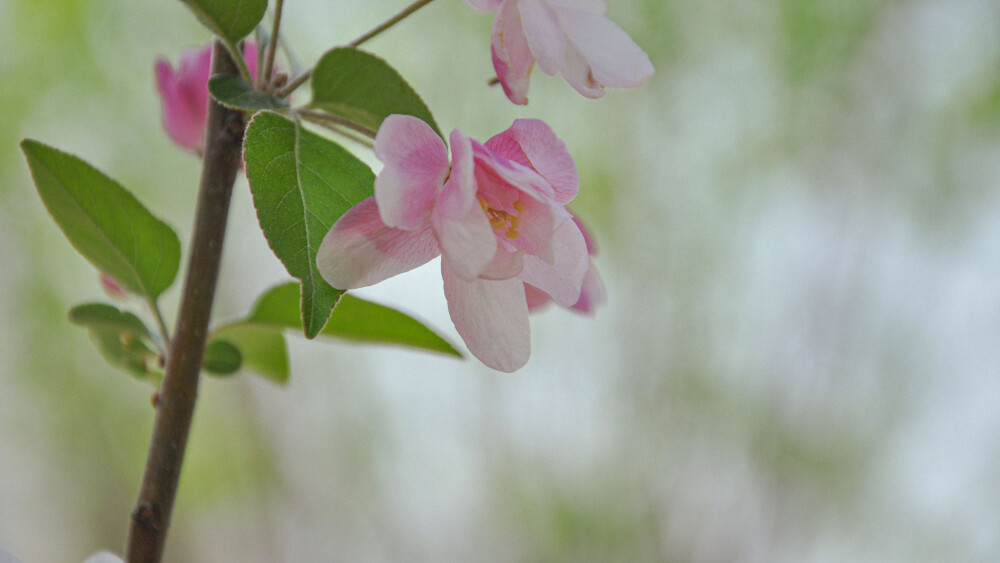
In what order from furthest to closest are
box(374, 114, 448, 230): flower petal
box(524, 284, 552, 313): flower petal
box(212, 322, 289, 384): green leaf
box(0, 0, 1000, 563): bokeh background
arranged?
1. box(0, 0, 1000, 563): bokeh background
2. box(212, 322, 289, 384): green leaf
3. box(524, 284, 552, 313): flower petal
4. box(374, 114, 448, 230): flower petal

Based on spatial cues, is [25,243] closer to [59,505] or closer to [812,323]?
[59,505]

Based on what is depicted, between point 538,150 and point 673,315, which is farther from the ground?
point 673,315

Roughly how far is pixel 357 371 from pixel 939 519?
189 centimetres

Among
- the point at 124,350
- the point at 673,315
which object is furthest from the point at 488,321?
the point at 673,315

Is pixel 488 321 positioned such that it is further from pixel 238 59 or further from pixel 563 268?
pixel 238 59

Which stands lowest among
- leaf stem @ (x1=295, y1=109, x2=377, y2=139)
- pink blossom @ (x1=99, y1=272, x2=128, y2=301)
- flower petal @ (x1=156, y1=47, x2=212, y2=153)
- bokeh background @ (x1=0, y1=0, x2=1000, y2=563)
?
pink blossom @ (x1=99, y1=272, x2=128, y2=301)

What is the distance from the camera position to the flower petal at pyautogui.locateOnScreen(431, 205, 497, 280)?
0.24 metres

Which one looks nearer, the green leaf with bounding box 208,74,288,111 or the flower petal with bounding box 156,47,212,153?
the green leaf with bounding box 208,74,288,111

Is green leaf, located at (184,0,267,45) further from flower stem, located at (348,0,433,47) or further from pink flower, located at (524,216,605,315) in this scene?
pink flower, located at (524,216,605,315)

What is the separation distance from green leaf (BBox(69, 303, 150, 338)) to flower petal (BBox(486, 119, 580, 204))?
21cm

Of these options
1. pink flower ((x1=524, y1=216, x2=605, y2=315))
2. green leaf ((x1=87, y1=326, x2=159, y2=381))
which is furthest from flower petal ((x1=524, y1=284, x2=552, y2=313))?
green leaf ((x1=87, y1=326, x2=159, y2=381))

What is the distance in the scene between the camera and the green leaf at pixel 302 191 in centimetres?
25

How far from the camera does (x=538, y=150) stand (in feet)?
0.88

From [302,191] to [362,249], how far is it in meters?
A: 0.03
